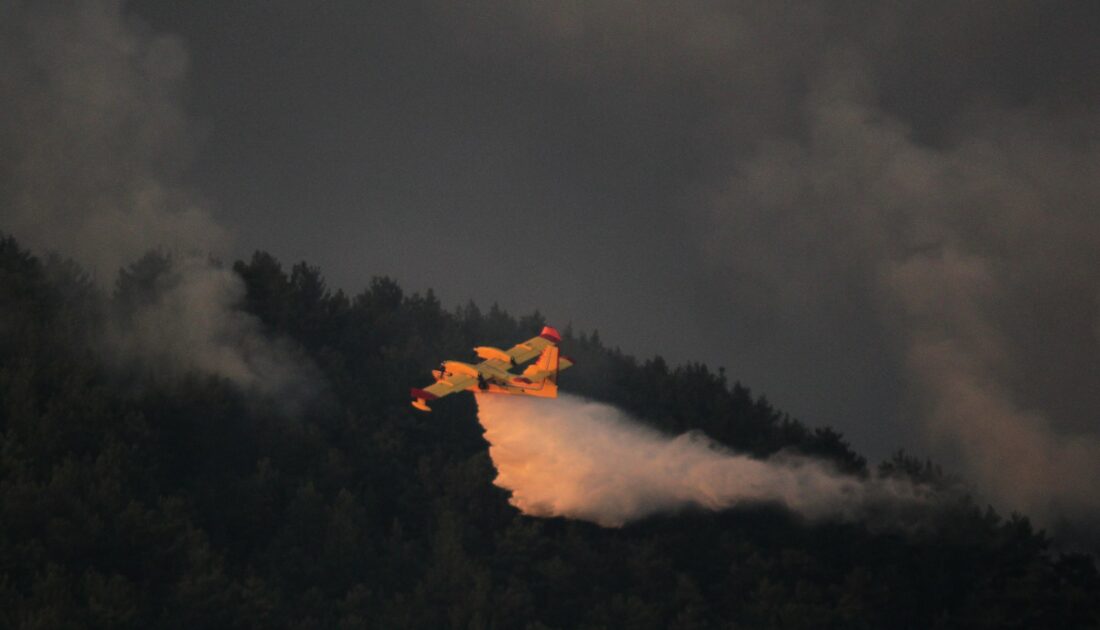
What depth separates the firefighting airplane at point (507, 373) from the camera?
8672 cm

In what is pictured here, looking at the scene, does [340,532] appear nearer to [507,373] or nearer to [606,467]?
[606,467]

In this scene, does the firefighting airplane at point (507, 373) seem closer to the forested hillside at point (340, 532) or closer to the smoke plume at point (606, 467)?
the smoke plume at point (606, 467)

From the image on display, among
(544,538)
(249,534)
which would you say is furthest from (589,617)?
(249,534)

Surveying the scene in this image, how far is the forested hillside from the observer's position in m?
106

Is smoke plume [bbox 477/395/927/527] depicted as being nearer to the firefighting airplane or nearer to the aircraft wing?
the firefighting airplane

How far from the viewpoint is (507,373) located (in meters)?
88.4

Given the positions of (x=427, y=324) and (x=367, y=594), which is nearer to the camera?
(x=367, y=594)

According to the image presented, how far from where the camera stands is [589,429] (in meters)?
101

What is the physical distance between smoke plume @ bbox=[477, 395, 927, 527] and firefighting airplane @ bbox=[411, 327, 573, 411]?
32.7 ft

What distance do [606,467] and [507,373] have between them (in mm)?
15153

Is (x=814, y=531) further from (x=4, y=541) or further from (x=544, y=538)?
(x=4, y=541)

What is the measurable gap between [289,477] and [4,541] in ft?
86.0

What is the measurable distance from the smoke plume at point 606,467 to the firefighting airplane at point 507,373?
32.7ft

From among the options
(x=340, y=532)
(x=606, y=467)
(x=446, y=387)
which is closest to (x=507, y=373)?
(x=446, y=387)
